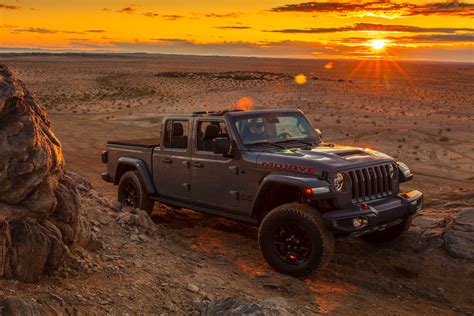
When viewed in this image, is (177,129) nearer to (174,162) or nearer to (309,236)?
(174,162)

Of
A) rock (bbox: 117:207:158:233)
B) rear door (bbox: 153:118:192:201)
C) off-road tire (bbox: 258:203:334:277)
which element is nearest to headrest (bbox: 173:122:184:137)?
rear door (bbox: 153:118:192:201)

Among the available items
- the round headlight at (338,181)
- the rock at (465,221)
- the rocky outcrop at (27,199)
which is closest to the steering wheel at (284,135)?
the round headlight at (338,181)

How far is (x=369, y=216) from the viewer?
6.67 metres

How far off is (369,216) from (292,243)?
3.42 ft

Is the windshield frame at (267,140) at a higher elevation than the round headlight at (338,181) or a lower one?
higher

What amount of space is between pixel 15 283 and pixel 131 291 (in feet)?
3.98

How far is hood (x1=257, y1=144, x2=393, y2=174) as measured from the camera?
6.79 meters

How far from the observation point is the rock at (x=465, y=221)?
8.14 meters

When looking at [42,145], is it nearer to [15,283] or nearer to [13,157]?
[13,157]

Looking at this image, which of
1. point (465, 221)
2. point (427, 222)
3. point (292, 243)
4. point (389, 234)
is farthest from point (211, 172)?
point (465, 221)

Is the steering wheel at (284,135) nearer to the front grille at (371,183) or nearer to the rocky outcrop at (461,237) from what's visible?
the front grille at (371,183)

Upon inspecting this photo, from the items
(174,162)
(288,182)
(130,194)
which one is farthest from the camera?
(130,194)

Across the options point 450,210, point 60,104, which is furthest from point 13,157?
point 60,104

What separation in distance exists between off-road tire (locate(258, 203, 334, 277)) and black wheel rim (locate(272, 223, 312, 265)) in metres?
0.04
